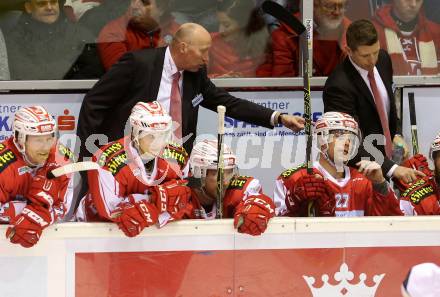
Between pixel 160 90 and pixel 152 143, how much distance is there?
0.87 meters

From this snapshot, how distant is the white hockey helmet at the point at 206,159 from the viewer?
17.4 ft

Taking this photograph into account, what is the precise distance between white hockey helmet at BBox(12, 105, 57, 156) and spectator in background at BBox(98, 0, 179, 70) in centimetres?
148

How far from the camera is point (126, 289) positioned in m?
4.87

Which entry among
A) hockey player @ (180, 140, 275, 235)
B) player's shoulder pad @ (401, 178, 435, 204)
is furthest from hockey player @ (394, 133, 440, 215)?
hockey player @ (180, 140, 275, 235)

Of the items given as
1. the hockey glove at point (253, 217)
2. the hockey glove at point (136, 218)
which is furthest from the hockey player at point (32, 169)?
the hockey glove at point (253, 217)

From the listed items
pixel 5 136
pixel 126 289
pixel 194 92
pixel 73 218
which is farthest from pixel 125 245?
pixel 5 136

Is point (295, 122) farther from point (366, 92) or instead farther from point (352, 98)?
point (366, 92)

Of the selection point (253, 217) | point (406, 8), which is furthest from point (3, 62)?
point (406, 8)

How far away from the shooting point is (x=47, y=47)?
656 cm

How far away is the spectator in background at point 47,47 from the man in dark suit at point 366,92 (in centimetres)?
160

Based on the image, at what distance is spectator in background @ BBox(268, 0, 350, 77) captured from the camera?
670 centimetres

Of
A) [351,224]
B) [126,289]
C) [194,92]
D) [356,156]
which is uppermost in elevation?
[194,92]

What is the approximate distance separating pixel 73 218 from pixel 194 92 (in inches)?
41.2

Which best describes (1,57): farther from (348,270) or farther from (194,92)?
(348,270)
